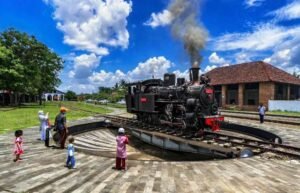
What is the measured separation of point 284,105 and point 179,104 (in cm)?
3073

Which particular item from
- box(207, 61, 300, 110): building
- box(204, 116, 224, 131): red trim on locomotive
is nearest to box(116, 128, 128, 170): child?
box(204, 116, 224, 131): red trim on locomotive

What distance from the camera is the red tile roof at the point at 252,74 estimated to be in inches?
1780

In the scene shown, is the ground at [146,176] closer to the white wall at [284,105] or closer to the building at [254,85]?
the building at [254,85]

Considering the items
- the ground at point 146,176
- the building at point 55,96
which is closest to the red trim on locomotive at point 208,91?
the ground at point 146,176

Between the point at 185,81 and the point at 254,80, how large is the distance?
97.1 ft

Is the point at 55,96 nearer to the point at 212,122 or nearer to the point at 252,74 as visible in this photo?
the point at 252,74

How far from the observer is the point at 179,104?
18.3 metres

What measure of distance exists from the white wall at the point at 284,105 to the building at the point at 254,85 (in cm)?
81

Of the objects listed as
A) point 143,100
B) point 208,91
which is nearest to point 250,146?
point 208,91

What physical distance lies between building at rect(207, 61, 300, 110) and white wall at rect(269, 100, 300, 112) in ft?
2.66

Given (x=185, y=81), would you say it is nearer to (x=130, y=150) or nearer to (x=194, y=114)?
(x=194, y=114)

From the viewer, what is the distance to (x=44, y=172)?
27.1 ft

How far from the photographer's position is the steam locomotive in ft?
55.0

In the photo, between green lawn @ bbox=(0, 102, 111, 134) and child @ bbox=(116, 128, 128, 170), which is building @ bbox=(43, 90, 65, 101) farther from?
child @ bbox=(116, 128, 128, 170)
